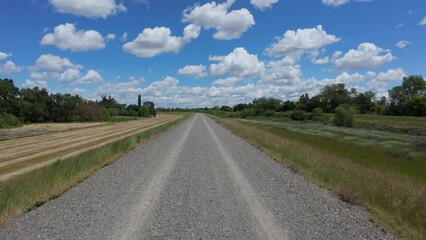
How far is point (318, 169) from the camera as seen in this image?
16.0 metres

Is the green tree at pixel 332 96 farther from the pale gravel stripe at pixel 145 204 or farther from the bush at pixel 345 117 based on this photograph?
the pale gravel stripe at pixel 145 204

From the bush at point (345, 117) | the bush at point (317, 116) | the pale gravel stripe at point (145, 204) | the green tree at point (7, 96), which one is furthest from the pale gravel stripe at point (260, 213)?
the bush at point (317, 116)

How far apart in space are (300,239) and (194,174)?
26.9 feet

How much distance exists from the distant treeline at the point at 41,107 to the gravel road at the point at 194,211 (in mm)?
71484

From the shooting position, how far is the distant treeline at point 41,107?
87.3 metres

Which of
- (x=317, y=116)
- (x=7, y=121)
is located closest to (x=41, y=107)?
(x=7, y=121)

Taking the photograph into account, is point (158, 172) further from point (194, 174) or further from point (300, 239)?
point (300, 239)

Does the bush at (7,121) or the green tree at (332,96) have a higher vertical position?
the green tree at (332,96)

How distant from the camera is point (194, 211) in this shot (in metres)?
9.14

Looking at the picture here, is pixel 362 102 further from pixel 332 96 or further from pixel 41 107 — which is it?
pixel 41 107

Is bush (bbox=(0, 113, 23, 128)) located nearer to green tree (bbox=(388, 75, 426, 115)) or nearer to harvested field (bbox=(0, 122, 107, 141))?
harvested field (bbox=(0, 122, 107, 141))

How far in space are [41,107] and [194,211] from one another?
96.3 meters

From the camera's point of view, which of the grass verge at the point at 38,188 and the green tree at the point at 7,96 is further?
the green tree at the point at 7,96

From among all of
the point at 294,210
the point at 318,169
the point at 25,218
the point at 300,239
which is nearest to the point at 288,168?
the point at 318,169
